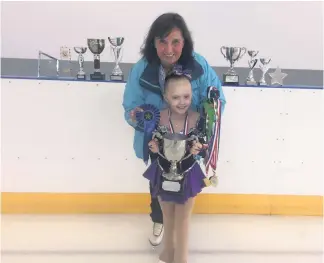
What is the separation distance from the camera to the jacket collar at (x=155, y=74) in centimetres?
140

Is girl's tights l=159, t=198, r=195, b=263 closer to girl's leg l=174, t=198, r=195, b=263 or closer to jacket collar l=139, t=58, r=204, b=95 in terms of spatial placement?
girl's leg l=174, t=198, r=195, b=263

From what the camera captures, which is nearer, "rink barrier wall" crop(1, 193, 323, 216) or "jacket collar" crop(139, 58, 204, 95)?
"jacket collar" crop(139, 58, 204, 95)

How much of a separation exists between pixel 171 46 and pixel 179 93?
19cm

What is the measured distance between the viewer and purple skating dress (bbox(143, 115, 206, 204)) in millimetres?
1335

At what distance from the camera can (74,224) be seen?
2000 millimetres

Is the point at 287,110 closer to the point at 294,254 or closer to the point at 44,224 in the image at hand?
the point at 294,254

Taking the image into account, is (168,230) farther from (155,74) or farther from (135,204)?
(135,204)

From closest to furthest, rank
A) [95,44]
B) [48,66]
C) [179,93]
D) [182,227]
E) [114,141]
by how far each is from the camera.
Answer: [179,93] < [182,227] < [114,141] < [95,44] < [48,66]

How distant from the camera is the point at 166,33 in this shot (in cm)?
132

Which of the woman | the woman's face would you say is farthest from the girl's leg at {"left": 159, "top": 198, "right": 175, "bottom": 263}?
the woman's face

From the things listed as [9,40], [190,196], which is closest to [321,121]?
[190,196]

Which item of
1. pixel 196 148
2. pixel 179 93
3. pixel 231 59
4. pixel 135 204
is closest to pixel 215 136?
pixel 196 148

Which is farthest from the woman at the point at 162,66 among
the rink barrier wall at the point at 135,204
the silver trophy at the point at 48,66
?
the silver trophy at the point at 48,66

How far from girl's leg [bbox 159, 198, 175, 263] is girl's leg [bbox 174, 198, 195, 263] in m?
0.03
